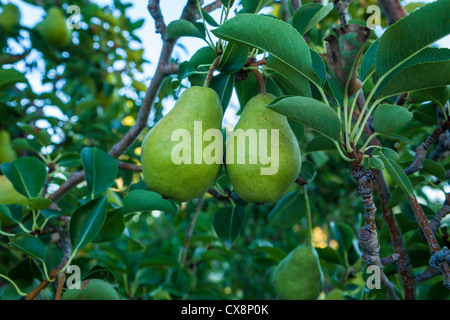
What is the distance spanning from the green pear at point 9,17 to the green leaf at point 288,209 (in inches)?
65.0

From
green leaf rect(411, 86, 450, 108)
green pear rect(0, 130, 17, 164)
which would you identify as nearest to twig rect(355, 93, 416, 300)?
green leaf rect(411, 86, 450, 108)

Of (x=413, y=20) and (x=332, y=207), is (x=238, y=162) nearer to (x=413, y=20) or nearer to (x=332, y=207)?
(x=413, y=20)

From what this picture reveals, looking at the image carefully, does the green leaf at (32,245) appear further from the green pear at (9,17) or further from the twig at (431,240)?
the green pear at (9,17)

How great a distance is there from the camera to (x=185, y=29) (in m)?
0.82

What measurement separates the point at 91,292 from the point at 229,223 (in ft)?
1.22

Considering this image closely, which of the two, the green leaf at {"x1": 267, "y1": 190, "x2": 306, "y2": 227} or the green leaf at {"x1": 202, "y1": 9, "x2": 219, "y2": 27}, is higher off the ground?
the green leaf at {"x1": 202, "y1": 9, "x2": 219, "y2": 27}

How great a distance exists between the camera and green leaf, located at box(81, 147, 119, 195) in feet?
3.18

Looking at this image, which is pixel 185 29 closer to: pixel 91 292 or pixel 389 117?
pixel 389 117

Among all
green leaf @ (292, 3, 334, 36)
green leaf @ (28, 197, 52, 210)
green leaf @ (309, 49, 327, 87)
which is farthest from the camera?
green leaf @ (28, 197, 52, 210)

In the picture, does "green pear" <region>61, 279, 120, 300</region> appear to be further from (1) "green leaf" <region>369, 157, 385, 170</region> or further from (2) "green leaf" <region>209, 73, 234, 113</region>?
(1) "green leaf" <region>369, 157, 385, 170</region>

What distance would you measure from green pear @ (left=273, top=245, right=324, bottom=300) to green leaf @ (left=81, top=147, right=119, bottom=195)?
0.49m

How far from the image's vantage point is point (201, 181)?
685mm
